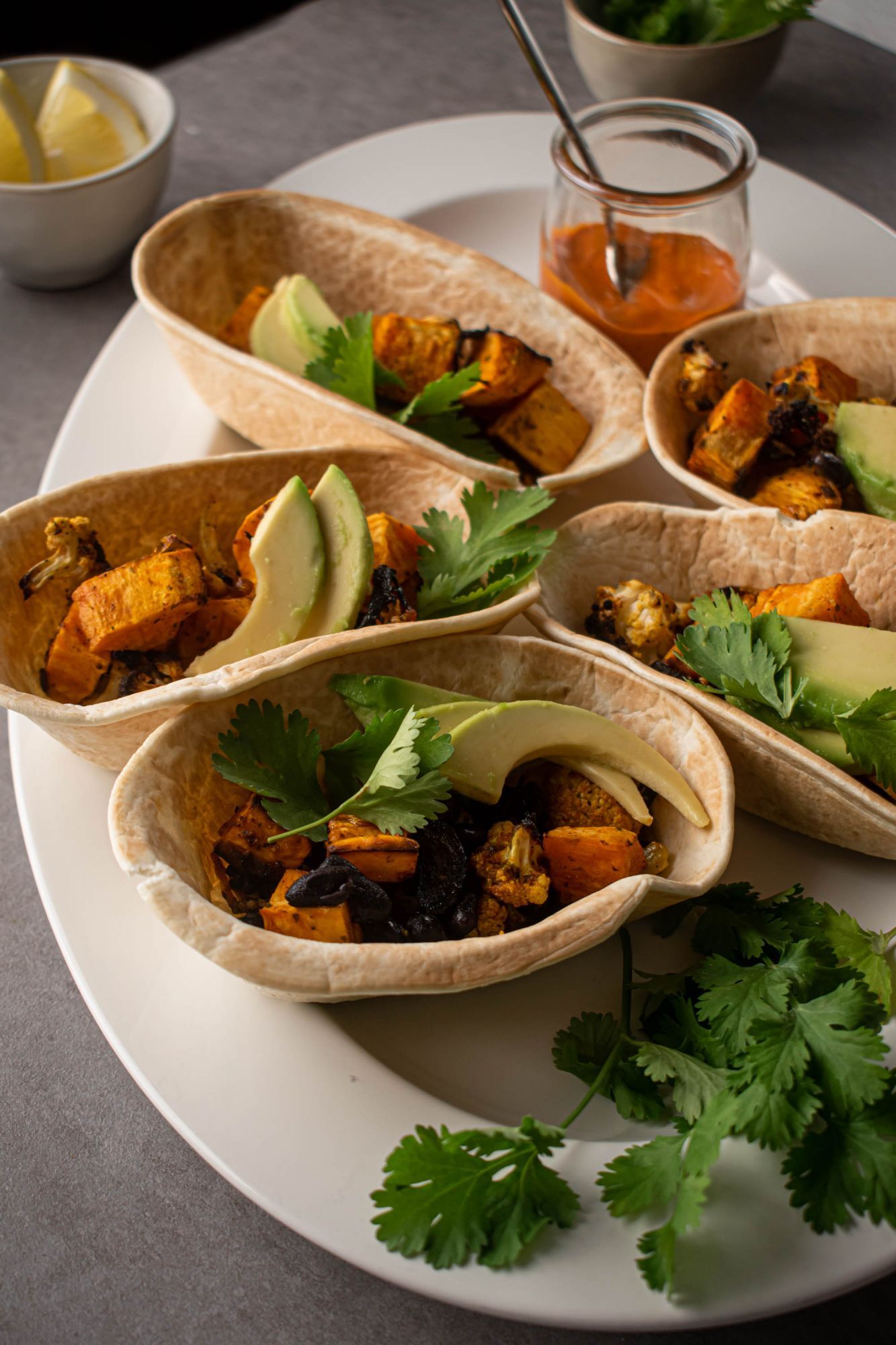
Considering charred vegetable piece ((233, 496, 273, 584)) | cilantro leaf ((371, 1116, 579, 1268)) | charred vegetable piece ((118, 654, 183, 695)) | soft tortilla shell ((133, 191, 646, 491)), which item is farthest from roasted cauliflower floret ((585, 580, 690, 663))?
cilantro leaf ((371, 1116, 579, 1268))

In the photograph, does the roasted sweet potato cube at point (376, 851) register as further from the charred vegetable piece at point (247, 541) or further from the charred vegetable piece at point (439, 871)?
the charred vegetable piece at point (247, 541)

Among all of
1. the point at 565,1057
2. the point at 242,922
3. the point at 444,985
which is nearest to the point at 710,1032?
the point at 565,1057

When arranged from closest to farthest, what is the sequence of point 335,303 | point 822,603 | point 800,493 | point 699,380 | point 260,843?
point 260,843
point 822,603
point 800,493
point 699,380
point 335,303

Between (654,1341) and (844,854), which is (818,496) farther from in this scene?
(654,1341)

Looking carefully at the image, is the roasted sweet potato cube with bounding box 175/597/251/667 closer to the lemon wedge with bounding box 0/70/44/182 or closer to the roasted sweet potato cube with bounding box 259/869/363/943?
the roasted sweet potato cube with bounding box 259/869/363/943

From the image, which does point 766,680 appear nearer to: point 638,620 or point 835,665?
point 835,665

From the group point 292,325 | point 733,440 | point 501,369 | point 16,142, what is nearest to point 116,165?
point 16,142

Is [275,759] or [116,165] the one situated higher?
[116,165]
